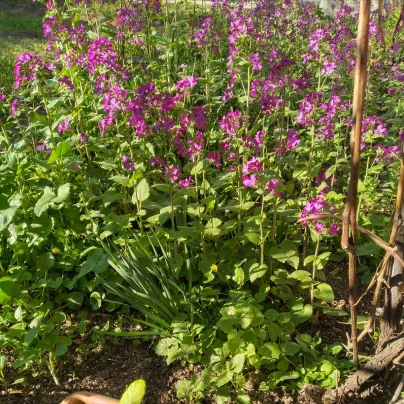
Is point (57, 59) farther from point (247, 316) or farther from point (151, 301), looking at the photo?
point (247, 316)

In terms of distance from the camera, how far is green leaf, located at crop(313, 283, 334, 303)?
2.10m

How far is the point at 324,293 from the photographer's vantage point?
2121 mm

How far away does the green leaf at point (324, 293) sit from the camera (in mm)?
2096

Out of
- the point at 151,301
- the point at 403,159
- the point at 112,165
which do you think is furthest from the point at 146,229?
the point at 403,159

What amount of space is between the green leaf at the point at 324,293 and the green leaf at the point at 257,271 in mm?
239

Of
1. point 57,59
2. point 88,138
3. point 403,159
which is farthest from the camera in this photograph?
point 57,59

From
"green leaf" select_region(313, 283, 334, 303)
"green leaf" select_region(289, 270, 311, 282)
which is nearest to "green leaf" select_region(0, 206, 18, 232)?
"green leaf" select_region(289, 270, 311, 282)

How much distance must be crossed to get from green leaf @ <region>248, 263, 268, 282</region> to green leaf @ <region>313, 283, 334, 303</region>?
0.24 meters

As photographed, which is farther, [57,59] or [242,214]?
[57,59]

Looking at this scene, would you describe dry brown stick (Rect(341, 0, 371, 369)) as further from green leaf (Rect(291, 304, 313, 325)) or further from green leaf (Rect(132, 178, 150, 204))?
green leaf (Rect(132, 178, 150, 204))

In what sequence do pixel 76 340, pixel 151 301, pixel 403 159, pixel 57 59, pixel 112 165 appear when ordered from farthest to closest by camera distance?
pixel 57 59 < pixel 112 165 < pixel 76 340 < pixel 151 301 < pixel 403 159

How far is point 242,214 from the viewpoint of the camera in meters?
2.51

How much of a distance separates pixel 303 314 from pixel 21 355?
1159 mm

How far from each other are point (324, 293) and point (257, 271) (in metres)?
0.31
